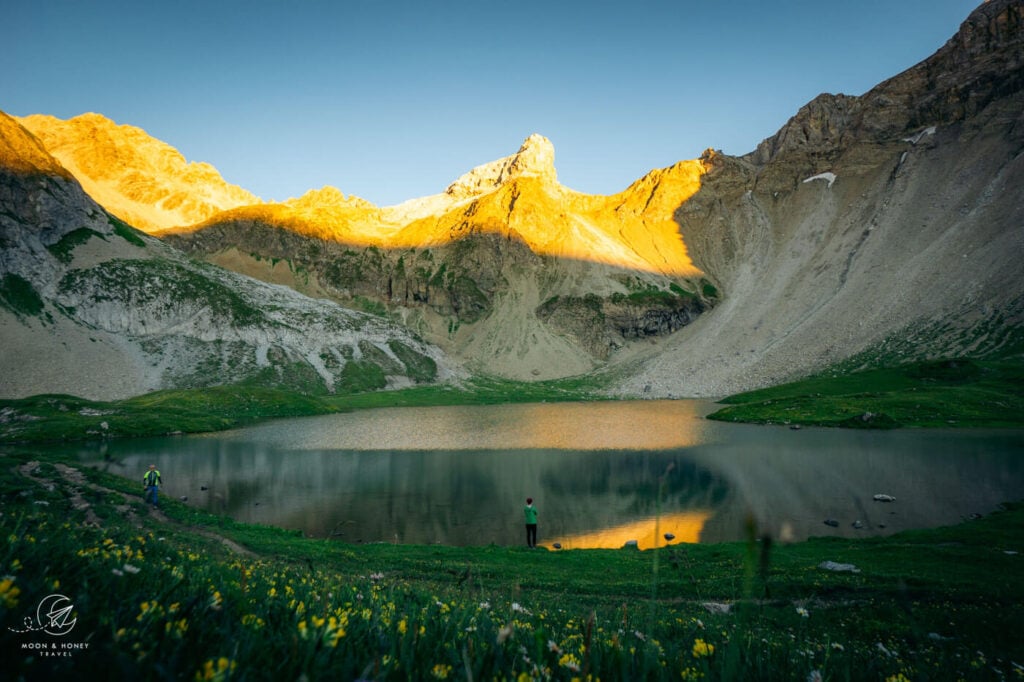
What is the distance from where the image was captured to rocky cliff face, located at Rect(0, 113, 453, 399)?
10725cm

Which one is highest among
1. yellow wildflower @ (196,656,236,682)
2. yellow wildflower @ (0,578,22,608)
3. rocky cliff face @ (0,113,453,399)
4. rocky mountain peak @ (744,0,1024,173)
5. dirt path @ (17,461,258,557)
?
rocky mountain peak @ (744,0,1024,173)

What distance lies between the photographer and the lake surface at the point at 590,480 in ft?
100

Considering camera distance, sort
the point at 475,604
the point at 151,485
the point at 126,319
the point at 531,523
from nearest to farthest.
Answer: the point at 475,604
the point at 531,523
the point at 151,485
the point at 126,319

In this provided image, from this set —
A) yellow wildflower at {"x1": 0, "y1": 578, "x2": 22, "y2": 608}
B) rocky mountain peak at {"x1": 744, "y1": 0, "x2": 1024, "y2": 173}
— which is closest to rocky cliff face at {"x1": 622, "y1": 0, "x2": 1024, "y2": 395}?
rocky mountain peak at {"x1": 744, "y1": 0, "x2": 1024, "y2": 173}

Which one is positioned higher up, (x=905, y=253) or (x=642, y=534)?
(x=905, y=253)

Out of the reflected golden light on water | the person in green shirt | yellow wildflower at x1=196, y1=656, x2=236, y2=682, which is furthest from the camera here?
the reflected golden light on water

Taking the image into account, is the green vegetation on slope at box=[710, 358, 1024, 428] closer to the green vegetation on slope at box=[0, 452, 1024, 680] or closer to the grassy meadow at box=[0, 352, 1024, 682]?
the grassy meadow at box=[0, 352, 1024, 682]

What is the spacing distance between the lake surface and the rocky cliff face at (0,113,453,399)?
61.6m

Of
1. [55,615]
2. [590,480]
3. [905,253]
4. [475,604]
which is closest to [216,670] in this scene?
[55,615]

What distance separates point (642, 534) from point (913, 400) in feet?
210

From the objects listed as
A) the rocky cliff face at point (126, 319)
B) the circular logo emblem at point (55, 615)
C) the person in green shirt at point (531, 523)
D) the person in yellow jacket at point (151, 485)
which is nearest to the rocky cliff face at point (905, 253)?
the rocky cliff face at point (126, 319)

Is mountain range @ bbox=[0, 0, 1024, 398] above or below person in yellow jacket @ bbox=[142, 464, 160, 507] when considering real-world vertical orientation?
above

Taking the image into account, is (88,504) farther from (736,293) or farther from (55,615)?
(736,293)

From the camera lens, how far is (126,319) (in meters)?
134
